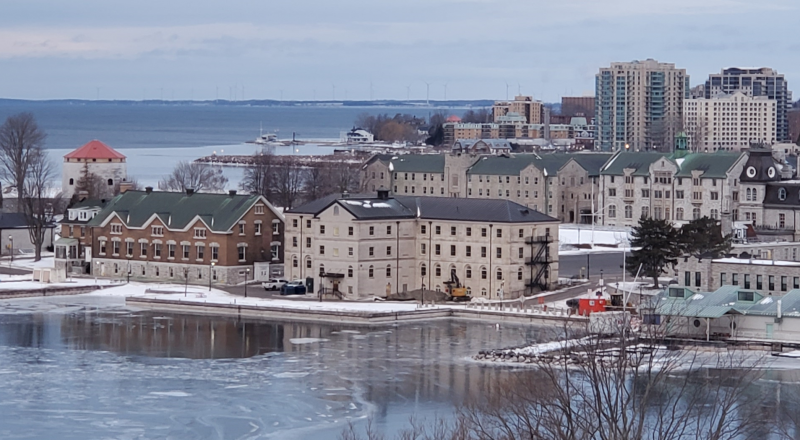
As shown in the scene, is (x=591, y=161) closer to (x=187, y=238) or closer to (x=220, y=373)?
(x=187, y=238)

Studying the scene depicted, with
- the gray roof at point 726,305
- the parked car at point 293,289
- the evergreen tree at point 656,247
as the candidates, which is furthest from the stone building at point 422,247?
the gray roof at point 726,305

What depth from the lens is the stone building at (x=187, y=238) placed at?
74.8 m

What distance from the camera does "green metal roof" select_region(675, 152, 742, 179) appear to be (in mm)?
97812

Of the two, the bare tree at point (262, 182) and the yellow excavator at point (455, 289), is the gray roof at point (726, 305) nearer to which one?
the yellow excavator at point (455, 289)

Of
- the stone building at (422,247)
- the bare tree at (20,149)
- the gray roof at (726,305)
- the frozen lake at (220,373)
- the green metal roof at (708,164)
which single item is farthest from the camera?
the bare tree at (20,149)

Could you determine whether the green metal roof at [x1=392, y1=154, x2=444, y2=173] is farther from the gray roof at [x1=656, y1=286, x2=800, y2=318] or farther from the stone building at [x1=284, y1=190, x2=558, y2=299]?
the gray roof at [x1=656, y1=286, x2=800, y2=318]

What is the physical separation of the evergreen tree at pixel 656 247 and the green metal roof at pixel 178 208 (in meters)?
17.2

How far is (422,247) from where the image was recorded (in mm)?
70875

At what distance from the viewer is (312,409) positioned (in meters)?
45.9

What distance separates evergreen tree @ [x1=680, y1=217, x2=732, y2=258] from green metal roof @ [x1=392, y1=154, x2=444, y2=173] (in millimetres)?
49352

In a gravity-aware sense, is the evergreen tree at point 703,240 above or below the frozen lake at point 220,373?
above

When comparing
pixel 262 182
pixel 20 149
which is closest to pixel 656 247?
pixel 20 149

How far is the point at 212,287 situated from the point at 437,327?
14443 mm

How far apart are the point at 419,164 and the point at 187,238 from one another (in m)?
47.4
